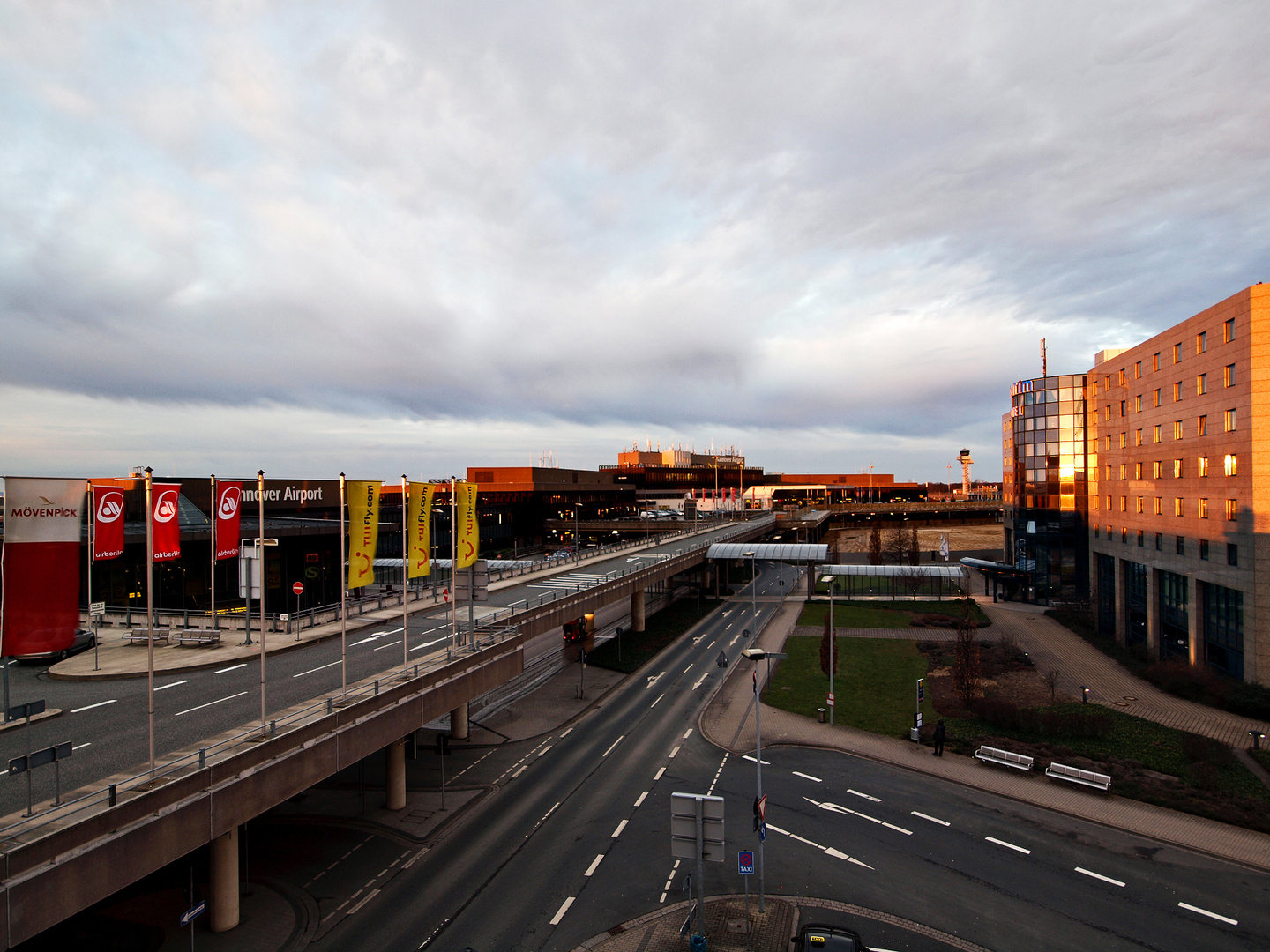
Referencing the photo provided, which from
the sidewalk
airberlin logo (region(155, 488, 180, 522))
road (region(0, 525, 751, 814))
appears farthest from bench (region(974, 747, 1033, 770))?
airberlin logo (region(155, 488, 180, 522))

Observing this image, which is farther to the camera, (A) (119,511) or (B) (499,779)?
(B) (499,779)

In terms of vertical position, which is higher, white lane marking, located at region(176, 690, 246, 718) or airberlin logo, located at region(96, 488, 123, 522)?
airberlin logo, located at region(96, 488, 123, 522)

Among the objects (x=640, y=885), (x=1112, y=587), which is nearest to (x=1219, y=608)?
(x=1112, y=587)

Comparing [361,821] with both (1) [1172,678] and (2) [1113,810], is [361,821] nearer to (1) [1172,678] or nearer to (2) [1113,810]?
(2) [1113,810]

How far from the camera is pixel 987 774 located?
28.4m

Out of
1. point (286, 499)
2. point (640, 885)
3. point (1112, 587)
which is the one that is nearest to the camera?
point (640, 885)

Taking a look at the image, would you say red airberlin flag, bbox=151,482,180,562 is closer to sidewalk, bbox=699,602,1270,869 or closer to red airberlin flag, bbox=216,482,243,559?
red airberlin flag, bbox=216,482,243,559

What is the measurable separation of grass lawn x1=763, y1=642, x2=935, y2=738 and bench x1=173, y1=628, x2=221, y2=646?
31100 mm

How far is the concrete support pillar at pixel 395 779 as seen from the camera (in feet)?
86.4

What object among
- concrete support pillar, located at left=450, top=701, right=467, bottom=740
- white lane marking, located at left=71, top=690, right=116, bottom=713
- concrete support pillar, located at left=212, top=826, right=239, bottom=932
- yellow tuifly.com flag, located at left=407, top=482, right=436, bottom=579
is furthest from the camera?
concrete support pillar, located at left=450, top=701, right=467, bottom=740

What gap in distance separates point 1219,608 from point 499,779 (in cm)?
4549

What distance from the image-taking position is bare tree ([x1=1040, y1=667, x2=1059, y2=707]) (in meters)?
38.6

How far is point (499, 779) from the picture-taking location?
2916 centimetres

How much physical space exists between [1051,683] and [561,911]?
34.5 m
